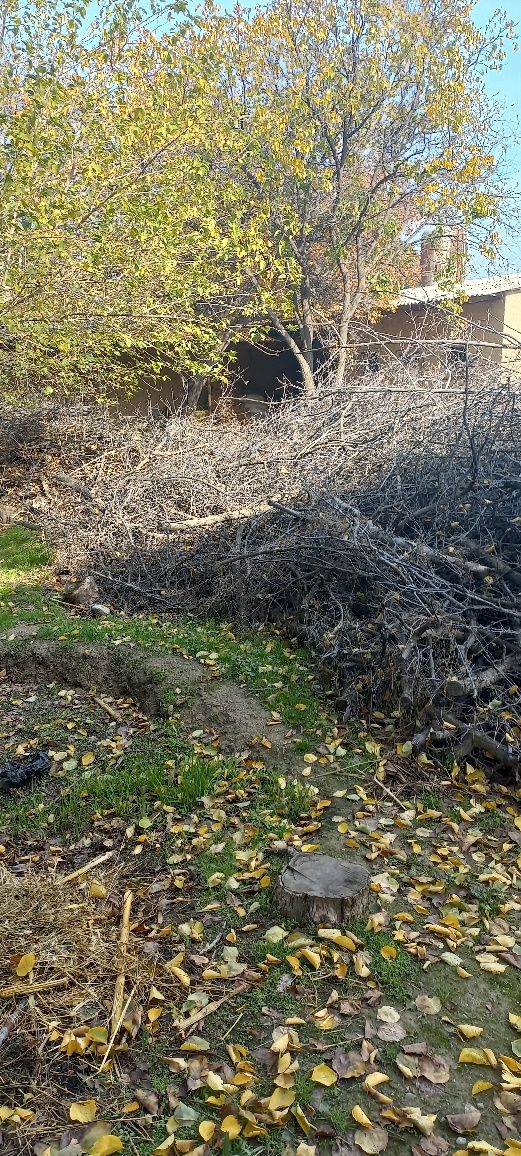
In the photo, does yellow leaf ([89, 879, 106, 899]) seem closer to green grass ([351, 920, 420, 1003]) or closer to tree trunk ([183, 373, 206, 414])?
green grass ([351, 920, 420, 1003])

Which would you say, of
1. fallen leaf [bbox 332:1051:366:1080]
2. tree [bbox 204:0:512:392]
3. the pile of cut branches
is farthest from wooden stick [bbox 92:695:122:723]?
tree [bbox 204:0:512:392]

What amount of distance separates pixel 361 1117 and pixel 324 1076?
0.17 metres

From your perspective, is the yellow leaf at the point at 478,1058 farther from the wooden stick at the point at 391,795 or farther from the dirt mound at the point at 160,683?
the dirt mound at the point at 160,683

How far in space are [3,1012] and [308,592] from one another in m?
3.55

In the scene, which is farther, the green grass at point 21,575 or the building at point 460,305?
the building at point 460,305

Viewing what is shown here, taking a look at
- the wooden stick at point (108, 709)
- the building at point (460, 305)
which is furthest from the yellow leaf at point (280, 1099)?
the building at point (460, 305)

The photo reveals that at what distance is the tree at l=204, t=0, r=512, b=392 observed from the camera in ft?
36.8

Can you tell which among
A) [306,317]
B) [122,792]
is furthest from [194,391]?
[122,792]

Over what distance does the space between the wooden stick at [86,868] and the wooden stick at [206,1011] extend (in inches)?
38.7

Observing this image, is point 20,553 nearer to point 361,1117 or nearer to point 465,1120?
point 361,1117

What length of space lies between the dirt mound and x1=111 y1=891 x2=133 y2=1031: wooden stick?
128cm

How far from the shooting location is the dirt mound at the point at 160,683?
14.6 feet

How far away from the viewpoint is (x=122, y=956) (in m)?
2.80

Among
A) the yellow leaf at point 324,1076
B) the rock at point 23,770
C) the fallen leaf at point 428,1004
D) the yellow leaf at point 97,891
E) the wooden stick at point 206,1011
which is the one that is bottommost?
the rock at point 23,770
